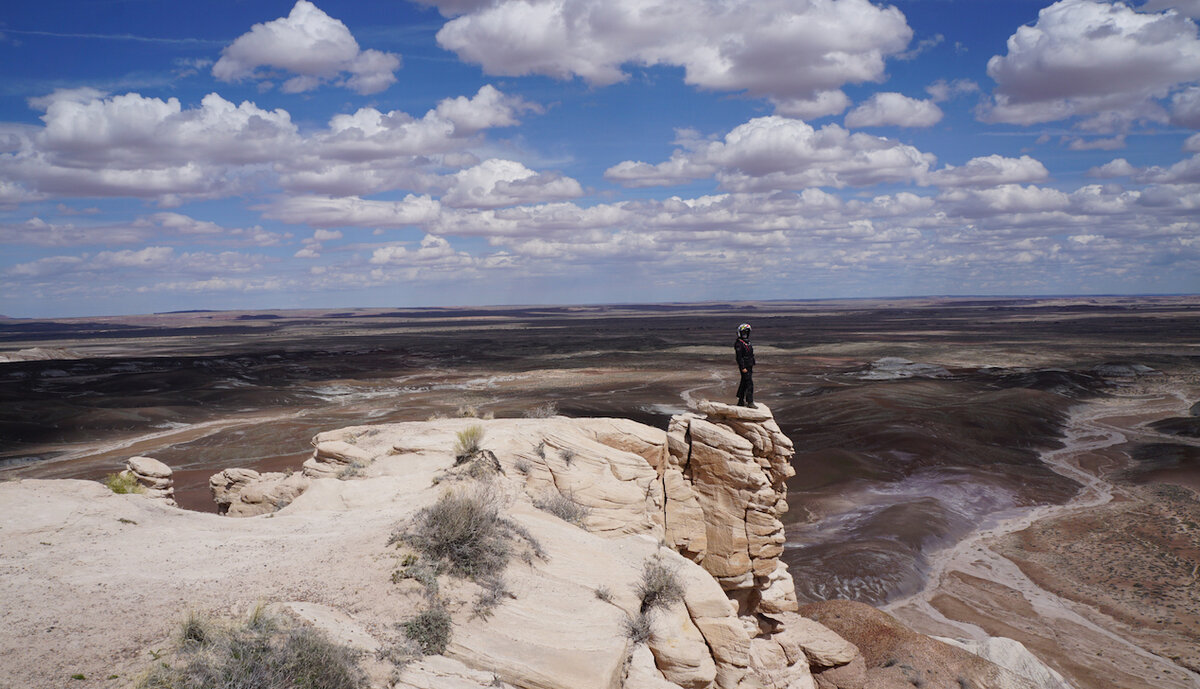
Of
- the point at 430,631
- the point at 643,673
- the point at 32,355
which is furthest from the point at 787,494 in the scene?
the point at 32,355

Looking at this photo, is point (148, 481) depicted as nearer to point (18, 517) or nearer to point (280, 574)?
point (18, 517)

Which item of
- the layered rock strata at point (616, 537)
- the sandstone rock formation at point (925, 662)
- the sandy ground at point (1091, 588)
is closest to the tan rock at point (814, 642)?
the layered rock strata at point (616, 537)

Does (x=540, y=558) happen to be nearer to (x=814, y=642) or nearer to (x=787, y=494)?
(x=814, y=642)

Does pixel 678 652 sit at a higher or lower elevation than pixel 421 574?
lower

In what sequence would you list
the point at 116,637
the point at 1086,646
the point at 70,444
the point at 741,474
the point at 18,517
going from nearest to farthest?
the point at 116,637 → the point at 18,517 → the point at 741,474 → the point at 1086,646 → the point at 70,444

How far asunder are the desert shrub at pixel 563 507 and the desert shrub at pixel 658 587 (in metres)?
2.26

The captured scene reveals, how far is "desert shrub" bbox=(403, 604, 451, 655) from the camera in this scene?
7.04 metres

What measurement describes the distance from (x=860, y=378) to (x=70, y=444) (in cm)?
6878

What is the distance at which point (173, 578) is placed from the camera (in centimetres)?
748

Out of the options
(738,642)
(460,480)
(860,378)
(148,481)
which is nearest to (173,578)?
(460,480)

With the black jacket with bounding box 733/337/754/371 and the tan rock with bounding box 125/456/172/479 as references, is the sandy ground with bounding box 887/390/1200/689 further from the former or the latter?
the tan rock with bounding box 125/456/172/479

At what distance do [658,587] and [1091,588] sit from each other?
22149 mm

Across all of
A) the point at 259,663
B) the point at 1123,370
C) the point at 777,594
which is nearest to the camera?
the point at 259,663

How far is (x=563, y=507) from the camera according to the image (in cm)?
1222
